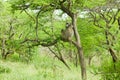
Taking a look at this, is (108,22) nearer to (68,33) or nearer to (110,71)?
(68,33)

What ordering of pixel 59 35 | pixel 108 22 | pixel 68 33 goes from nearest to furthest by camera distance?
pixel 68 33, pixel 59 35, pixel 108 22

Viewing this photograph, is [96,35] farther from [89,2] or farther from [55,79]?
[55,79]

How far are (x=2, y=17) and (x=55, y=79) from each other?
18.3m

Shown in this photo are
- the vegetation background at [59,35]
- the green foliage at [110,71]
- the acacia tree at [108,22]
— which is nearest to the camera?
the green foliage at [110,71]

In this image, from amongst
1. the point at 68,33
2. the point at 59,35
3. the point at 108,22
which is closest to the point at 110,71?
the point at 68,33

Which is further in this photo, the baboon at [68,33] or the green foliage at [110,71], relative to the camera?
the baboon at [68,33]

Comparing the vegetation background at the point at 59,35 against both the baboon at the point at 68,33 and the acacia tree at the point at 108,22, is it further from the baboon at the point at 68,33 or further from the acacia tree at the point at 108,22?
the baboon at the point at 68,33

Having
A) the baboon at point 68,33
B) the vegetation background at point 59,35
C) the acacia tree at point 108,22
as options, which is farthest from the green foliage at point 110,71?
the baboon at point 68,33

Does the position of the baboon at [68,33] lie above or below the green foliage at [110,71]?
above

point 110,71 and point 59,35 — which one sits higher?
point 110,71

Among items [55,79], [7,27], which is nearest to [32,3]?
[55,79]

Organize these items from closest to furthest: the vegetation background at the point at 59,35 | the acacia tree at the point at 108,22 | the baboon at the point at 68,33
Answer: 1. the vegetation background at the point at 59,35
2. the acacia tree at the point at 108,22
3. the baboon at the point at 68,33

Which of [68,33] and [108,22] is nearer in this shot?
[68,33]


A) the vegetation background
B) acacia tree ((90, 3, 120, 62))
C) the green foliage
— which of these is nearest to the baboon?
the vegetation background
